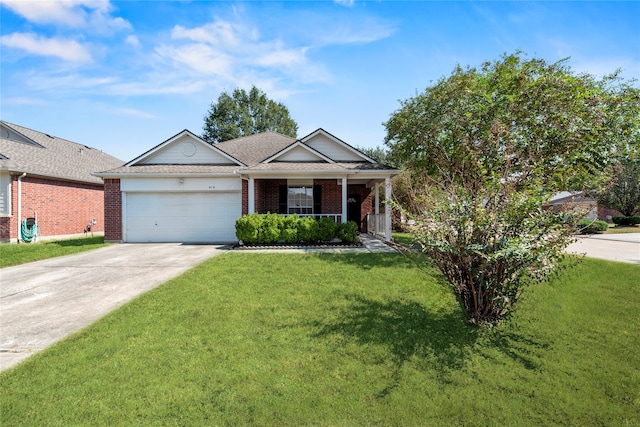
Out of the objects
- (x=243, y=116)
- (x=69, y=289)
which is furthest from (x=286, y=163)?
(x=243, y=116)

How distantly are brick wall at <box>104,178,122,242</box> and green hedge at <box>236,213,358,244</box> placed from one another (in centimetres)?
609

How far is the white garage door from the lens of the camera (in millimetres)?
13469

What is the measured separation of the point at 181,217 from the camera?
13.5m

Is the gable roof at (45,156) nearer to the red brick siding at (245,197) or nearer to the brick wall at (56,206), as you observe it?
the brick wall at (56,206)

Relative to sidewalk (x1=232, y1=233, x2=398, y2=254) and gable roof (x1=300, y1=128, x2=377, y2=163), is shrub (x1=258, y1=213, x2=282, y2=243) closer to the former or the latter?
sidewalk (x1=232, y1=233, x2=398, y2=254)

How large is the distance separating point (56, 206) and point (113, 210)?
4.79m

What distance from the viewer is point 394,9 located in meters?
8.01

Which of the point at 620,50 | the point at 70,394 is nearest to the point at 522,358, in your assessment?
the point at 70,394

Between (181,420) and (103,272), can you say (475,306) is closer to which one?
(181,420)

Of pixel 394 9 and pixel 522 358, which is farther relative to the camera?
pixel 394 9

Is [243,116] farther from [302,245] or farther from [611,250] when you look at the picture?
[611,250]

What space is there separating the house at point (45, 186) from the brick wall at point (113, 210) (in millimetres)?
3960

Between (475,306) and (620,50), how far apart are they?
31.3 feet

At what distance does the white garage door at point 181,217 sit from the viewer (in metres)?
13.5
